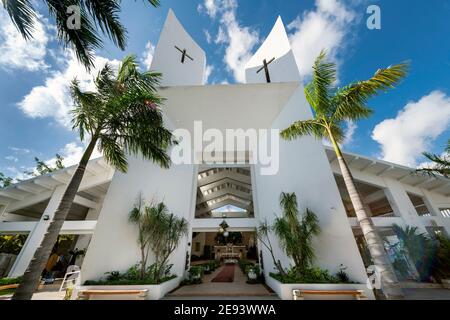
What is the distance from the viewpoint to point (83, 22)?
3.86m

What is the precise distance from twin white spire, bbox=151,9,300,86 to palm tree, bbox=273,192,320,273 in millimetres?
7143

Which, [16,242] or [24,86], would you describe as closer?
[24,86]

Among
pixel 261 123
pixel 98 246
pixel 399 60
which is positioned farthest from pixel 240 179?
pixel 399 60

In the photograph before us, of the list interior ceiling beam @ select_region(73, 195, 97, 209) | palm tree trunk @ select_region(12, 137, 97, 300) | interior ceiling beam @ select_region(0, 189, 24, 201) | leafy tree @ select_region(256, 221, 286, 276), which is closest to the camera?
palm tree trunk @ select_region(12, 137, 97, 300)

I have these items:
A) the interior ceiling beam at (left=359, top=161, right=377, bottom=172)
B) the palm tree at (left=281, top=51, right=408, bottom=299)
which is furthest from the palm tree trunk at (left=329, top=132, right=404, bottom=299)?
the interior ceiling beam at (left=359, top=161, right=377, bottom=172)

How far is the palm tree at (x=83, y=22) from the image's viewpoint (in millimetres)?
3252

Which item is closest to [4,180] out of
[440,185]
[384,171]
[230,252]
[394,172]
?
[230,252]

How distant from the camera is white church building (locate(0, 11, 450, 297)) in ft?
21.4

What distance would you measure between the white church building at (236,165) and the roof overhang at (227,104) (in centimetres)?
5

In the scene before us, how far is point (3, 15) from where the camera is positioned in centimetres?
328

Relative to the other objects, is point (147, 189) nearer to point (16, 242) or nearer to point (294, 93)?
point (294, 93)

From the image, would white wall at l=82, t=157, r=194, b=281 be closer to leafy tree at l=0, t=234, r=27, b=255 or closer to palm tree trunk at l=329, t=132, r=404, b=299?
palm tree trunk at l=329, t=132, r=404, b=299

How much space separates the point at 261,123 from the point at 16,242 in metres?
17.9

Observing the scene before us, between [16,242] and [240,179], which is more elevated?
[240,179]
